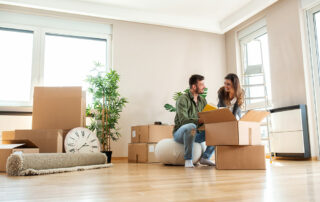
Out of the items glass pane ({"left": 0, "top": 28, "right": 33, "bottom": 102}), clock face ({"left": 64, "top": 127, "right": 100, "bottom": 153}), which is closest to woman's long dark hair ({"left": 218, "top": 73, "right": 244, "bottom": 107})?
clock face ({"left": 64, "top": 127, "right": 100, "bottom": 153})

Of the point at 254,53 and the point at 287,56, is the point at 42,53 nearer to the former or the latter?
the point at 254,53

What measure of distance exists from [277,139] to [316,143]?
467mm

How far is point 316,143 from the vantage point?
3.82m

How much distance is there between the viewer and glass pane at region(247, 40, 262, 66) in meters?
5.05

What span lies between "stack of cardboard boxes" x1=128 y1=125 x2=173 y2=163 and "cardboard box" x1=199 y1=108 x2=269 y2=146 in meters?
1.56

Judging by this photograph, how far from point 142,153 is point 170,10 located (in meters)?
2.40

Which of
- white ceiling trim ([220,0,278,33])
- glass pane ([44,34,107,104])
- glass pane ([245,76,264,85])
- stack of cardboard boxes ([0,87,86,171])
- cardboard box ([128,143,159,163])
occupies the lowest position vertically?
cardboard box ([128,143,159,163])

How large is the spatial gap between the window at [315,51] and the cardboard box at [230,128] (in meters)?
1.85

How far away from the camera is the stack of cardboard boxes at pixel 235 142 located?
2.30 m

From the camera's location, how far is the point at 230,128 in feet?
7.60

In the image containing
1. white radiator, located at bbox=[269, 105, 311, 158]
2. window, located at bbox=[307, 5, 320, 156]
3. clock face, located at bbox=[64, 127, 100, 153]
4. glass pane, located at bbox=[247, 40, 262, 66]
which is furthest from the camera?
glass pane, located at bbox=[247, 40, 262, 66]

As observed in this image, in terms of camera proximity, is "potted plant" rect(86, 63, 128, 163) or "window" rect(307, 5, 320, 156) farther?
"potted plant" rect(86, 63, 128, 163)

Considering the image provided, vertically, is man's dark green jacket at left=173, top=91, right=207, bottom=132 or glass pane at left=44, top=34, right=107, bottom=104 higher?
glass pane at left=44, top=34, right=107, bottom=104

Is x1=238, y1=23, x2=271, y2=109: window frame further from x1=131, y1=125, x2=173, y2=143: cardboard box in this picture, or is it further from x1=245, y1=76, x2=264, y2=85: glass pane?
x1=131, y1=125, x2=173, y2=143: cardboard box
